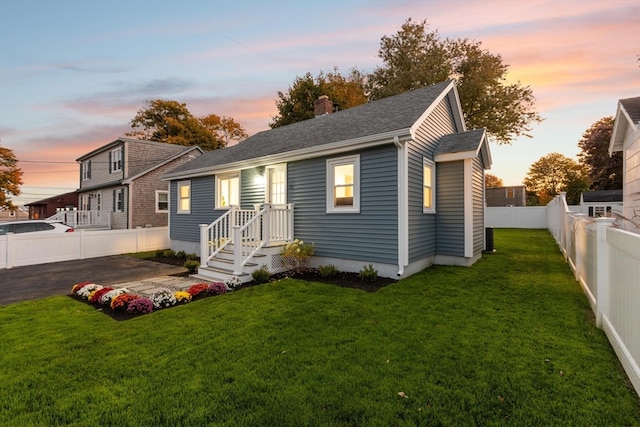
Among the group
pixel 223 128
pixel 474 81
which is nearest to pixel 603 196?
pixel 474 81

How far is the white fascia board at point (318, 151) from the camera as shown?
22.5 ft

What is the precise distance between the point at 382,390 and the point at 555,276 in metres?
6.61

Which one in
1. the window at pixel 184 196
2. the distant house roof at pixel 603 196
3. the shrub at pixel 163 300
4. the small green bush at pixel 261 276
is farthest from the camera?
the distant house roof at pixel 603 196

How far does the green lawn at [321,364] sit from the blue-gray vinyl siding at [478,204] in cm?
393

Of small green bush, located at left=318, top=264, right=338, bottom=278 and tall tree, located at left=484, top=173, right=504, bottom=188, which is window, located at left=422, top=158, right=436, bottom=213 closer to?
small green bush, located at left=318, top=264, right=338, bottom=278

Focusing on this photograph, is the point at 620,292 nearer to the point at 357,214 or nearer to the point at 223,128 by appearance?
the point at 357,214

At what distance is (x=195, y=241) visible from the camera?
1248 centimetres

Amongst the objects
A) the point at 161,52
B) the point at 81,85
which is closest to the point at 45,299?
the point at 161,52

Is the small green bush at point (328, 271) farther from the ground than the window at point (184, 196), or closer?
closer

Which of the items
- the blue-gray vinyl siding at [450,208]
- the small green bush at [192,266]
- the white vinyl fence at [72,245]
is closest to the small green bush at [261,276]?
the small green bush at [192,266]

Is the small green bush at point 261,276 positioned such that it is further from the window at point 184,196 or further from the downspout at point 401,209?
the window at point 184,196

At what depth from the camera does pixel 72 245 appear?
12102 millimetres

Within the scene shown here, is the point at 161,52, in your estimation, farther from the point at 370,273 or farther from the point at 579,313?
the point at 579,313

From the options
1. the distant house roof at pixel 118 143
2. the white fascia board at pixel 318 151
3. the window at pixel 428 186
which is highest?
the distant house roof at pixel 118 143
